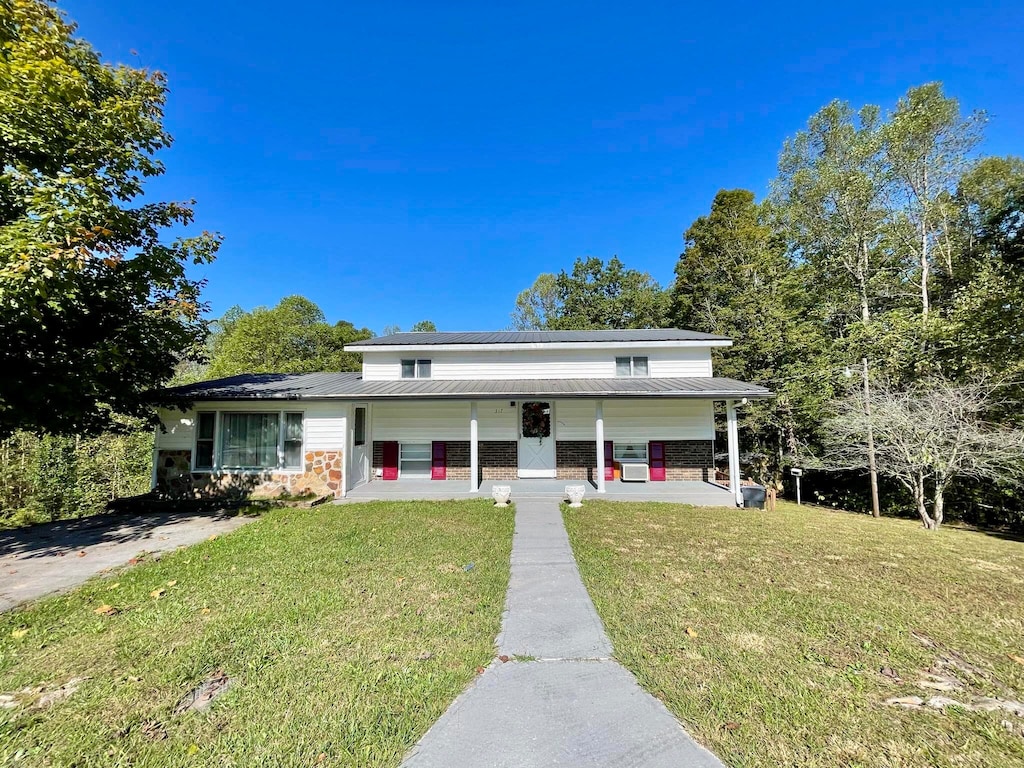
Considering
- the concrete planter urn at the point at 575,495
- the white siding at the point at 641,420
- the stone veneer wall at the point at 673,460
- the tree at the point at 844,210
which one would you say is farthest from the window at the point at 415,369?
the tree at the point at 844,210

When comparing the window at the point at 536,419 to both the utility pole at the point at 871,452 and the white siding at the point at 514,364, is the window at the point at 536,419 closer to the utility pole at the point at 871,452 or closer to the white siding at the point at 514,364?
the white siding at the point at 514,364

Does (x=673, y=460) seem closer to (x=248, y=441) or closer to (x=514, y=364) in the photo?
(x=514, y=364)

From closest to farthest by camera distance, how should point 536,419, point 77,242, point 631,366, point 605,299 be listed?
point 77,242, point 536,419, point 631,366, point 605,299

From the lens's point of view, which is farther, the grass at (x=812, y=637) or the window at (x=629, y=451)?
the window at (x=629, y=451)

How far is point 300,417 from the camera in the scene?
11.0 m

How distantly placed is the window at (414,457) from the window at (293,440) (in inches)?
124

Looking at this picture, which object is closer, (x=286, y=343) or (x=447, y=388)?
(x=447, y=388)

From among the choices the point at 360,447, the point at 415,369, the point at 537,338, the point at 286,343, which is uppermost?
the point at 286,343

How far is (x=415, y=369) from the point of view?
14172 millimetres

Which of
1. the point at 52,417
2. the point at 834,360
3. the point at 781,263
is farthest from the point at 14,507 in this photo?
the point at 781,263

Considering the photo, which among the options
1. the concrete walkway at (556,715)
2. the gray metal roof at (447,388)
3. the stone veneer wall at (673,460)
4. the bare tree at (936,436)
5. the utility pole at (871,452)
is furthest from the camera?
the utility pole at (871,452)

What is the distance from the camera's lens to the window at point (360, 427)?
12016 mm

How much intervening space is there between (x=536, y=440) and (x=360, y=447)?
219 inches

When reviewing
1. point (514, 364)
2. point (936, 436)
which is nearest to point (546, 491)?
point (514, 364)
